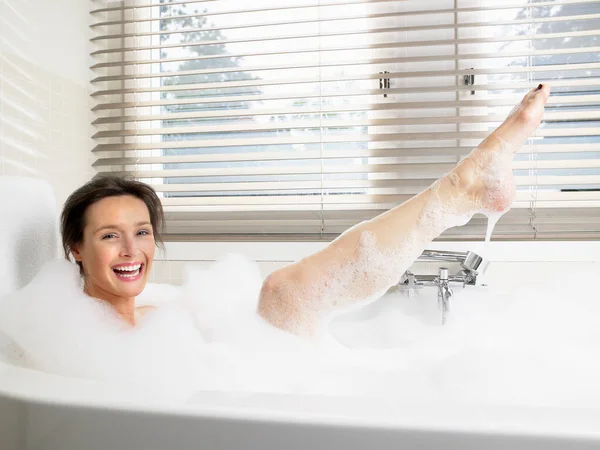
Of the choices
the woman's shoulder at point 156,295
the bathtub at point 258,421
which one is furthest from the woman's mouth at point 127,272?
the bathtub at point 258,421

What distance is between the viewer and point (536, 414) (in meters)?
0.72

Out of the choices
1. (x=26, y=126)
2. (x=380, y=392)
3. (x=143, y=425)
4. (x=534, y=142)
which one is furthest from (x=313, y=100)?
(x=143, y=425)

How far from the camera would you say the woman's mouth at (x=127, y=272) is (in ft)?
4.49

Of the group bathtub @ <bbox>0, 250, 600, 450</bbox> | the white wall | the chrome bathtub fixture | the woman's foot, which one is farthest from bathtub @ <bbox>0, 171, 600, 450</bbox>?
the white wall

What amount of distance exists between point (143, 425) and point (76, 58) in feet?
5.37

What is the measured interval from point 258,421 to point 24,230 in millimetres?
892

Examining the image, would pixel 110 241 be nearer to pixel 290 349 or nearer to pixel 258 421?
pixel 290 349

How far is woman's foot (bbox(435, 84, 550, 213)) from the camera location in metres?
1.26

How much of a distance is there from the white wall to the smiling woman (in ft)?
1.55

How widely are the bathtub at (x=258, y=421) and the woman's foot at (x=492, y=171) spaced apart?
0.60m

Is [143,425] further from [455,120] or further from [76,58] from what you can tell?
[76,58]

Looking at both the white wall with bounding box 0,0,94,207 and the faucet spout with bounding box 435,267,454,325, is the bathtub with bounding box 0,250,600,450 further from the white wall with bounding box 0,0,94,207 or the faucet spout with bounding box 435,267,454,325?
the white wall with bounding box 0,0,94,207

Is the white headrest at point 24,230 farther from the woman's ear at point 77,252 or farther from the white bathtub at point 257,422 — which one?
the white bathtub at point 257,422

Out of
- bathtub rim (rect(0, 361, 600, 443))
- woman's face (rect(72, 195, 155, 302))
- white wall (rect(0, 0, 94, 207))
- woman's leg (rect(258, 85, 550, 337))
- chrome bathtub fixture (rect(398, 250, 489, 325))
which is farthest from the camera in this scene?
white wall (rect(0, 0, 94, 207))
